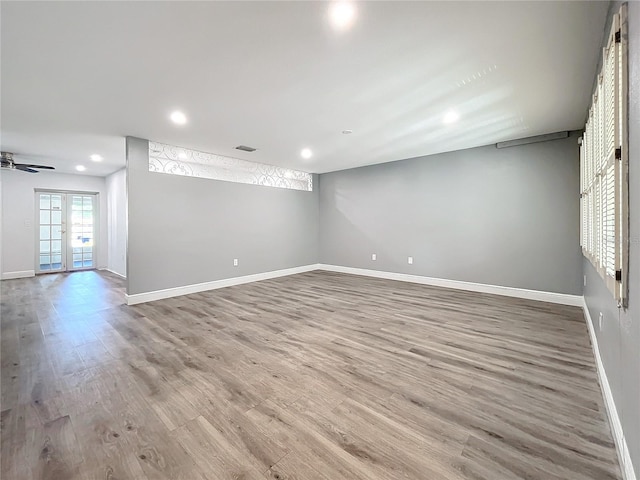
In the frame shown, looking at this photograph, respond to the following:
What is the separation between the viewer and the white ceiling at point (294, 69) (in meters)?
1.76

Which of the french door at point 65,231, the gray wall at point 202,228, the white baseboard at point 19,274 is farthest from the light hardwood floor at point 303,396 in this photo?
the french door at point 65,231

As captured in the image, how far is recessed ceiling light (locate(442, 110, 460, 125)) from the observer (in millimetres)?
3252

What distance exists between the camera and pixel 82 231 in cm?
742

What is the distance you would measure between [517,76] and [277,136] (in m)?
3.02

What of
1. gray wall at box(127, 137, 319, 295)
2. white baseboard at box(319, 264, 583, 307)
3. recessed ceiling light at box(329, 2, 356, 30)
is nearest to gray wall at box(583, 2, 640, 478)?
recessed ceiling light at box(329, 2, 356, 30)

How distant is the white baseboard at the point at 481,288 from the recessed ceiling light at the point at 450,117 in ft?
9.59

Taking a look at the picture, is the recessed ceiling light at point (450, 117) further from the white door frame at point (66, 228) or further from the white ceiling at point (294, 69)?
the white door frame at point (66, 228)

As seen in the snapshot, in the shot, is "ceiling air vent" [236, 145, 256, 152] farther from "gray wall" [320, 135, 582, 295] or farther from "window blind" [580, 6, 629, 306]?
"window blind" [580, 6, 629, 306]

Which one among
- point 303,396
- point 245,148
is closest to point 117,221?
point 245,148

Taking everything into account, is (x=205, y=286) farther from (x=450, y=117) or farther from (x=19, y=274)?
(x=19, y=274)

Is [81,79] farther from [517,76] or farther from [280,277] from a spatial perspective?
[280,277]

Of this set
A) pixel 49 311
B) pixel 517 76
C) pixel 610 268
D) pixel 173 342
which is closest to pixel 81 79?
pixel 173 342

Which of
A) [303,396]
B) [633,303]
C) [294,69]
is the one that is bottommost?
[303,396]

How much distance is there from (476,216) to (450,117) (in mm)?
2160
